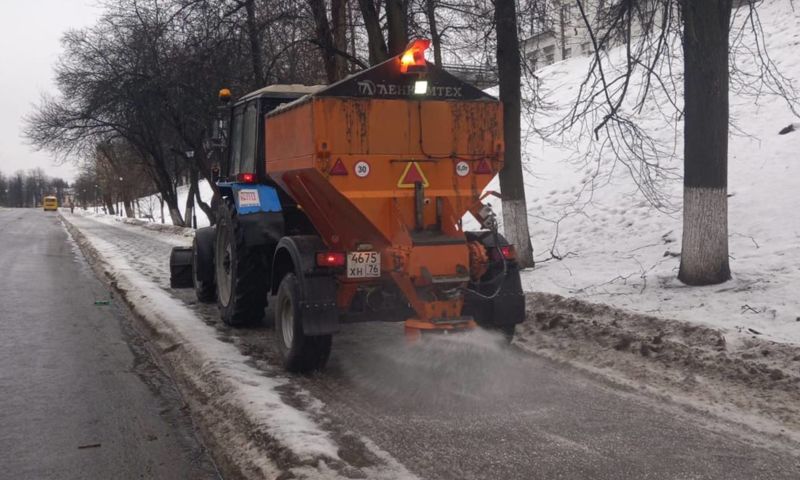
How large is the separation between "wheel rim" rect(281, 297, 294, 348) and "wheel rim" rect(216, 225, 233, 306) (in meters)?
2.22

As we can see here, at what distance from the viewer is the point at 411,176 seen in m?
5.67

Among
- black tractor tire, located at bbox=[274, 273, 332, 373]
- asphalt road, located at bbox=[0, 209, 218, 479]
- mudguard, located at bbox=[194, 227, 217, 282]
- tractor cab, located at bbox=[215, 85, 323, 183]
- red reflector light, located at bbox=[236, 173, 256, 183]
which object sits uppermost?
tractor cab, located at bbox=[215, 85, 323, 183]

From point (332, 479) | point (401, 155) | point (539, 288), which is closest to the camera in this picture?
point (332, 479)

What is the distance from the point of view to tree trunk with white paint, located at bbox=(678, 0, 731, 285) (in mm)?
7805

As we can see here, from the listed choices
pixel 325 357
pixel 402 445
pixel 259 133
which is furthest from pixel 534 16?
pixel 402 445

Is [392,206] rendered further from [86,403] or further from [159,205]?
[159,205]

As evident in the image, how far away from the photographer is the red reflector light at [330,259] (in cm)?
569

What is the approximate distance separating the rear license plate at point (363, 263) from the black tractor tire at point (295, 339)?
1.59 feet

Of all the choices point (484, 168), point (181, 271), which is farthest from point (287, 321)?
point (181, 271)

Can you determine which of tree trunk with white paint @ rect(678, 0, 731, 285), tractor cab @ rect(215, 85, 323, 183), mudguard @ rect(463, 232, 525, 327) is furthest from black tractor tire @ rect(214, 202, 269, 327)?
tree trunk with white paint @ rect(678, 0, 731, 285)

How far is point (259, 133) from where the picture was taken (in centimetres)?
741

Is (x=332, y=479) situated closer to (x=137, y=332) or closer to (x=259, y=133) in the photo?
(x=259, y=133)

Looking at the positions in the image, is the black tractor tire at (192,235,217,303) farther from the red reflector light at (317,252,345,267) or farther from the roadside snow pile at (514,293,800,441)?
the roadside snow pile at (514,293,800,441)

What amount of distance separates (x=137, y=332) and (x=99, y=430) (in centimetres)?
363
